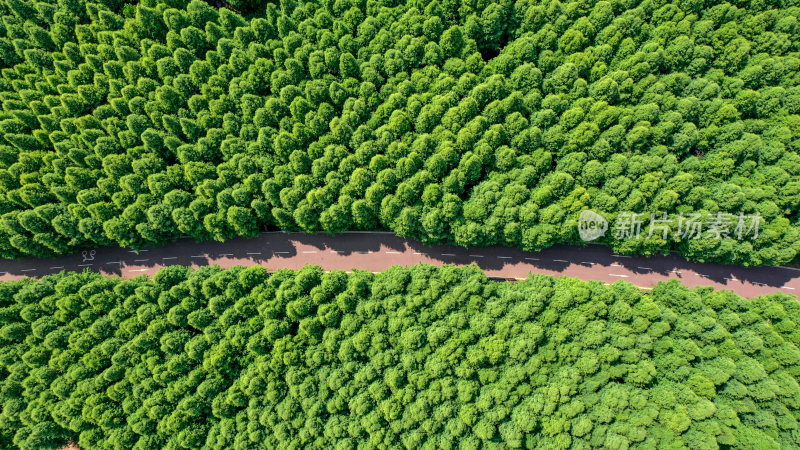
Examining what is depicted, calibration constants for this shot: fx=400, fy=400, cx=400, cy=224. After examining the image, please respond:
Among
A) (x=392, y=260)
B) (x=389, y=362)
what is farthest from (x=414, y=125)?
(x=389, y=362)

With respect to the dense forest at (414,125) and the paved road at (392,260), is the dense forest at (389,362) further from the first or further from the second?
the dense forest at (414,125)

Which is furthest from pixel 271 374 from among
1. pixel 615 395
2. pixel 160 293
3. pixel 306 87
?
pixel 615 395

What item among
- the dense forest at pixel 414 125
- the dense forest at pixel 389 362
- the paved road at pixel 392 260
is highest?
the dense forest at pixel 414 125

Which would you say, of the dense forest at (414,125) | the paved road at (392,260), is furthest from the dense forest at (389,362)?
the dense forest at (414,125)

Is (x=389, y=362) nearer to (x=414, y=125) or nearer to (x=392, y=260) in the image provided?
(x=392, y=260)

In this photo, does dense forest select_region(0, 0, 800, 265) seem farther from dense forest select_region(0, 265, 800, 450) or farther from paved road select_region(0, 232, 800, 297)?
dense forest select_region(0, 265, 800, 450)
